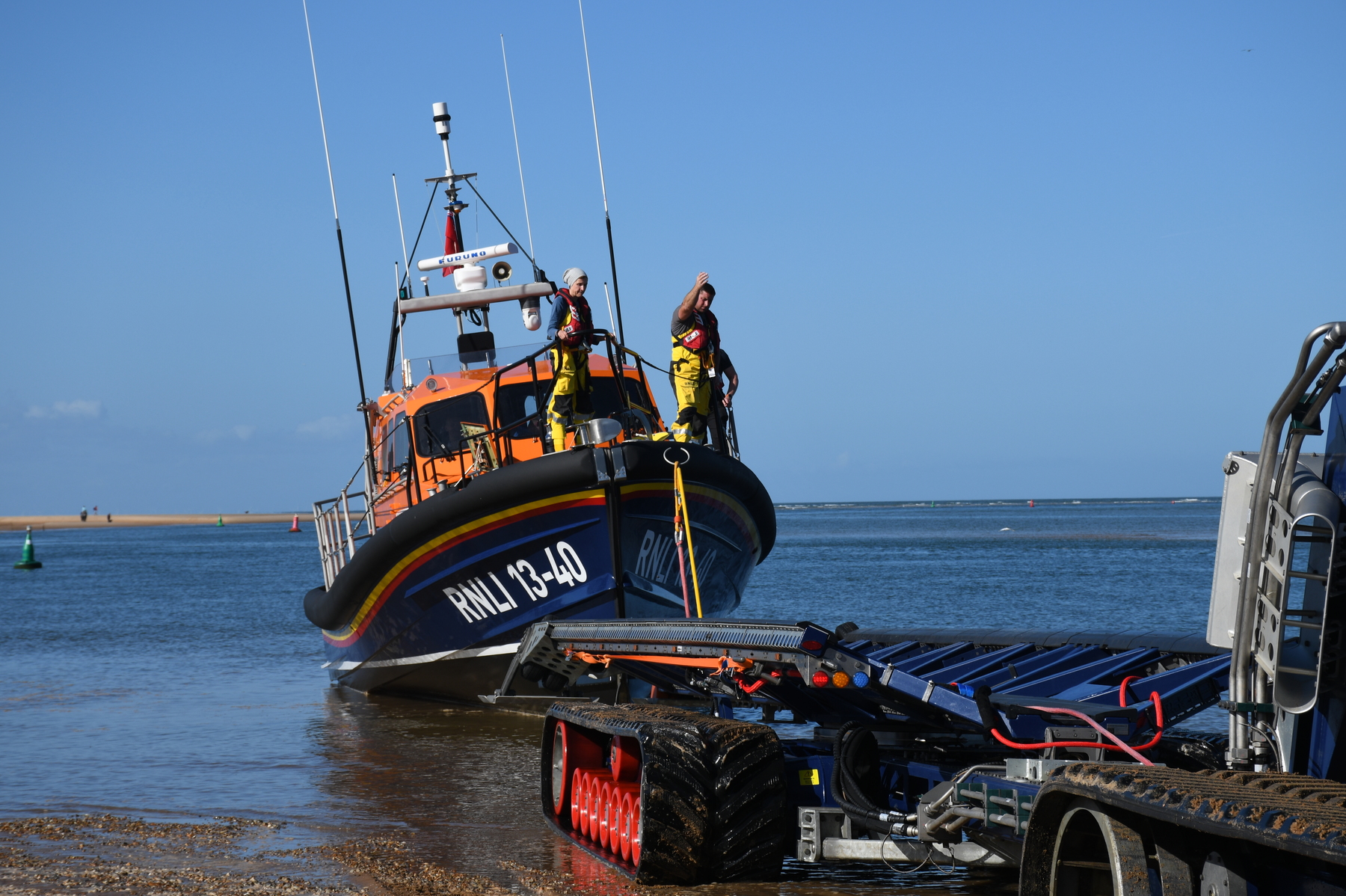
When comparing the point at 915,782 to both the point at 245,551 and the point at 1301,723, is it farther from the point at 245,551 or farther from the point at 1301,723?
the point at 245,551

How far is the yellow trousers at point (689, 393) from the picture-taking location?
976cm

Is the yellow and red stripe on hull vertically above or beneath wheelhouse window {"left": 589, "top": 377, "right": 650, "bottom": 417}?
A: beneath

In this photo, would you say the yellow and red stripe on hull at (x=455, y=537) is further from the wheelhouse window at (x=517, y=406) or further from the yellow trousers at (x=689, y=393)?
the wheelhouse window at (x=517, y=406)

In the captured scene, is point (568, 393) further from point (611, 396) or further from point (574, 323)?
point (611, 396)

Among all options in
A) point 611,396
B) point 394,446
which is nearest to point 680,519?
point 611,396

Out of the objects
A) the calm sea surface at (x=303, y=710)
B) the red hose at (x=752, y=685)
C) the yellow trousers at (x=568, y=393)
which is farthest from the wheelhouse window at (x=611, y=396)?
the red hose at (x=752, y=685)

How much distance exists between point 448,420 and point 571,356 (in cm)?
286

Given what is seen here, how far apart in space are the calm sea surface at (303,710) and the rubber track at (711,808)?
0.20m

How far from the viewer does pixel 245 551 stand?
6581 centimetres

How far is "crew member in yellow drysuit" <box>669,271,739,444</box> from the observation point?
9273 millimetres

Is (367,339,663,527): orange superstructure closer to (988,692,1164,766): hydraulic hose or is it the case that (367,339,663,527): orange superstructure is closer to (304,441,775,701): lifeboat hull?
(304,441,775,701): lifeboat hull

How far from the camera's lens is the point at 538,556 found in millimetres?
10328

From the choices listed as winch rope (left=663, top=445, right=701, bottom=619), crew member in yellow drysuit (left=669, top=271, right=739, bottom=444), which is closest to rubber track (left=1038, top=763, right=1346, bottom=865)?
winch rope (left=663, top=445, right=701, bottom=619)

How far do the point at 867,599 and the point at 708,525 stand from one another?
14.8m
